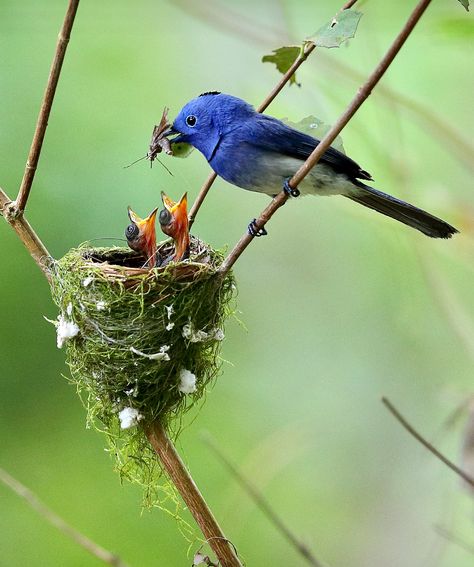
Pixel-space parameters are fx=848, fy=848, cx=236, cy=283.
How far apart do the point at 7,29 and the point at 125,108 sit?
1.16 m

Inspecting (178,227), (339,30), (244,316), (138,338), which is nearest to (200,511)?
(138,338)

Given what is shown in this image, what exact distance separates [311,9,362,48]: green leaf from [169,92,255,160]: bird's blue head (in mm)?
1265

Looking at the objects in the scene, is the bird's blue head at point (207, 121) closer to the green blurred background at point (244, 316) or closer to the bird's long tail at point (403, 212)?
the bird's long tail at point (403, 212)

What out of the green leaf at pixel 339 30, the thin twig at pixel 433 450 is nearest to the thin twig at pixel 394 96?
the green leaf at pixel 339 30

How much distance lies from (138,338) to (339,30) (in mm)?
1220

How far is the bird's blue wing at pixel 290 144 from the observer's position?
320 cm

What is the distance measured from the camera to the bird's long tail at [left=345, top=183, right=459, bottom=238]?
3.05 metres

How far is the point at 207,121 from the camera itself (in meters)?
3.37

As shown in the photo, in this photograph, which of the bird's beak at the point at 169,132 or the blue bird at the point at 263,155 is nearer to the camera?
the blue bird at the point at 263,155

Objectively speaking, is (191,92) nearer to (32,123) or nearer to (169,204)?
(32,123)

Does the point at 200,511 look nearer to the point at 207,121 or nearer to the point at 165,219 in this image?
the point at 165,219

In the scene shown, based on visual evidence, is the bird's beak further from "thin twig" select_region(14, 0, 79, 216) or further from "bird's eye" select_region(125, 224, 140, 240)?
"thin twig" select_region(14, 0, 79, 216)

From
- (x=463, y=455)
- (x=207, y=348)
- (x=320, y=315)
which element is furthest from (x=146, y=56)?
(x=463, y=455)

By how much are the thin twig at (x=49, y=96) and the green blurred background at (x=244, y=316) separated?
279 cm
